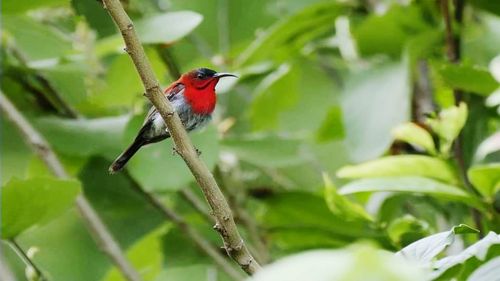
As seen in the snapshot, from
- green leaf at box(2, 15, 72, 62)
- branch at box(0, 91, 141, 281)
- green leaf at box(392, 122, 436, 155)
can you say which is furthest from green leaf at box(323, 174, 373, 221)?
green leaf at box(2, 15, 72, 62)

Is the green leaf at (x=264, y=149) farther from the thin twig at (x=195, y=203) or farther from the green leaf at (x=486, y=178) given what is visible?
the green leaf at (x=486, y=178)

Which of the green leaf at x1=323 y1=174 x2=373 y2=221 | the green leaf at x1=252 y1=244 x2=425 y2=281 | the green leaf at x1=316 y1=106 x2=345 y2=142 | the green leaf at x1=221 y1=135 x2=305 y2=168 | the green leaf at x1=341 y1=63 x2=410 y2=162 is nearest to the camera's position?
the green leaf at x1=252 y1=244 x2=425 y2=281

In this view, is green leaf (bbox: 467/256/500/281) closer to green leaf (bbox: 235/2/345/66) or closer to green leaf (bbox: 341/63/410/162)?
green leaf (bbox: 341/63/410/162)

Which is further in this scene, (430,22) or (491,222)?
(430,22)

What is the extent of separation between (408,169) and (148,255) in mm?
743

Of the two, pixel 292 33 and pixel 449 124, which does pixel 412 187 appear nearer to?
pixel 449 124

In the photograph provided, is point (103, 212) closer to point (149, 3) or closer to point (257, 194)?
point (257, 194)

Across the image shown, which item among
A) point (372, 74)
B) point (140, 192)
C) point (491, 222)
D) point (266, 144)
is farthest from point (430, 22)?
point (140, 192)

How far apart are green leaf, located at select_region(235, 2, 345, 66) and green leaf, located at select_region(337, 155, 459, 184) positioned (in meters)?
0.43

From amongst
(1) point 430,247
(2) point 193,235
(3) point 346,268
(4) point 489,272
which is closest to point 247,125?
(2) point 193,235

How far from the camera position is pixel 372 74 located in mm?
1661

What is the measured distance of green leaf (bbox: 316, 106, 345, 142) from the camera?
1777 mm

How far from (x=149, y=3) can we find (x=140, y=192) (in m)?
0.37

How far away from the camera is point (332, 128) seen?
1.79 metres
